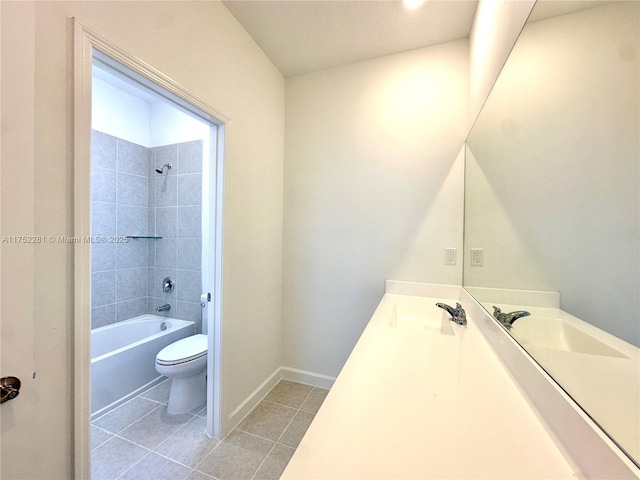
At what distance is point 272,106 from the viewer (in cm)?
199

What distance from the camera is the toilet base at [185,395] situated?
176 centimetres

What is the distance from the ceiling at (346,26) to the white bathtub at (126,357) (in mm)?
2574

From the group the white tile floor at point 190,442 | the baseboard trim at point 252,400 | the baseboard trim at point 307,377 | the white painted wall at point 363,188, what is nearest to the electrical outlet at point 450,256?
the white painted wall at point 363,188

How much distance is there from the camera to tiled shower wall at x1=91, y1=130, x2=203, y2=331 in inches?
90.4

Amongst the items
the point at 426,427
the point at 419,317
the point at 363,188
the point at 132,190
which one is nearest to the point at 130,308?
the point at 132,190

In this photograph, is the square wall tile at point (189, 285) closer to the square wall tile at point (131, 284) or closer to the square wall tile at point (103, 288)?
the square wall tile at point (131, 284)

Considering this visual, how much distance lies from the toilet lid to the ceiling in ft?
7.73

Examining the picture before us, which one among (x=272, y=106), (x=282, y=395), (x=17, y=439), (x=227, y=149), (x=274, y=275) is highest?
(x=272, y=106)

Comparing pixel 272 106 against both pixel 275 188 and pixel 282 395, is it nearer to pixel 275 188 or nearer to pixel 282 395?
pixel 275 188

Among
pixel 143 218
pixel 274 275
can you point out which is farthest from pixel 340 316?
pixel 143 218

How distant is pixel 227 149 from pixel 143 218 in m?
1.77

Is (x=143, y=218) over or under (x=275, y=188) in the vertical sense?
under

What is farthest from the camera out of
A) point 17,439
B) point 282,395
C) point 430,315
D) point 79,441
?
point 282,395

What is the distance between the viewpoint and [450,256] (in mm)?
1748
